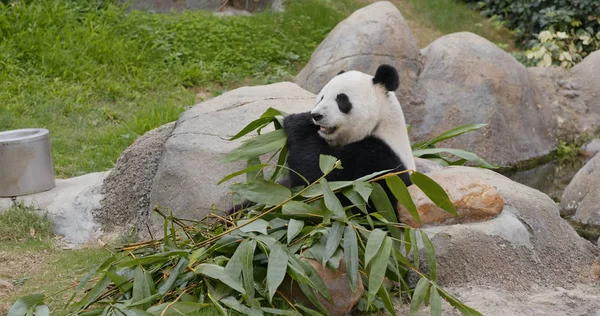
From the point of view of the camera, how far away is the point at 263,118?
15.1 ft

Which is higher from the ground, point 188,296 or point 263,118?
point 263,118

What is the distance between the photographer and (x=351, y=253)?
139 inches

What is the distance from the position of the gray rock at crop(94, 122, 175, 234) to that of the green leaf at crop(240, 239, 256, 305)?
2.00 metres

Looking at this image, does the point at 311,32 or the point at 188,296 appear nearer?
the point at 188,296

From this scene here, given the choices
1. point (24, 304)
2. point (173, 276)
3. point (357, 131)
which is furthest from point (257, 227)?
point (24, 304)

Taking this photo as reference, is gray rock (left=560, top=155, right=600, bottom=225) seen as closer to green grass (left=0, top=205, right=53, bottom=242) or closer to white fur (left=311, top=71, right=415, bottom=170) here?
white fur (left=311, top=71, right=415, bottom=170)

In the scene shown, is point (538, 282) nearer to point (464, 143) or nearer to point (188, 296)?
point (188, 296)

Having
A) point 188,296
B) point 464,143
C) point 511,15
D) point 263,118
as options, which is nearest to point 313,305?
point 188,296

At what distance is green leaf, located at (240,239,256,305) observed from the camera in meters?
3.46

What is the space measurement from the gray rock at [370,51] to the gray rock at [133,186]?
10.7 feet

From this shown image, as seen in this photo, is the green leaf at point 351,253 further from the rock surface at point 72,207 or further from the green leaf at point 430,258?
the rock surface at point 72,207

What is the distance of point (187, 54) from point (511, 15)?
18.9 feet

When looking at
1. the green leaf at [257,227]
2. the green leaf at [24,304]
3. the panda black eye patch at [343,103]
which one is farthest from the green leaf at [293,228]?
the green leaf at [24,304]

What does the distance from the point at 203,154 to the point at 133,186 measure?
731 millimetres
